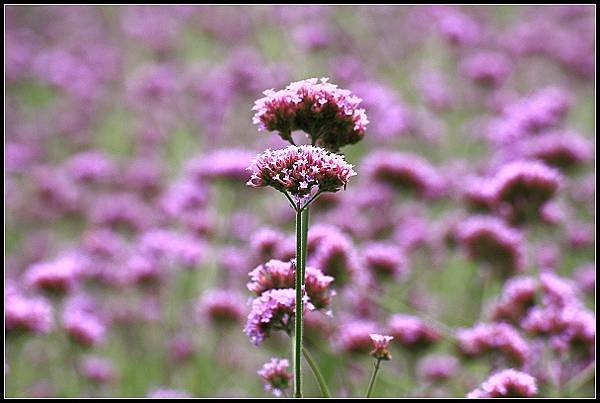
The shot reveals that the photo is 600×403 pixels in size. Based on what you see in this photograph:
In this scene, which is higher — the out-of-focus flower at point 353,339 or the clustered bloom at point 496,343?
the out-of-focus flower at point 353,339

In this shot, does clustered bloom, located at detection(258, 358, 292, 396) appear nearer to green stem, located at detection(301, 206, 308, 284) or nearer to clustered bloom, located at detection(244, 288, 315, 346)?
clustered bloom, located at detection(244, 288, 315, 346)

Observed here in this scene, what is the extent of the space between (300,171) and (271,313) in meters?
0.23

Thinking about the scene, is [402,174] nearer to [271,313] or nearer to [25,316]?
[25,316]

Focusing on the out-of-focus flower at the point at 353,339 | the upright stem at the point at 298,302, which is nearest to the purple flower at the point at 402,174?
the out-of-focus flower at the point at 353,339

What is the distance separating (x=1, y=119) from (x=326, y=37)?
2004 millimetres

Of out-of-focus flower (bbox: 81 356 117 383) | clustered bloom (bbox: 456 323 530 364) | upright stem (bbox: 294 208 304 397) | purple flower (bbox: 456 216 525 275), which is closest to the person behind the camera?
upright stem (bbox: 294 208 304 397)

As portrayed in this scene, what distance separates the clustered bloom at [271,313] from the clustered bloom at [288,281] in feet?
0.17

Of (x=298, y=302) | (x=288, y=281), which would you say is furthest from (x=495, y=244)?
(x=298, y=302)

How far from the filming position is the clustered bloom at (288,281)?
4.00ft

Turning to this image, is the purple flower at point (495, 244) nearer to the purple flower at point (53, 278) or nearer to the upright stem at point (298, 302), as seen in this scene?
the purple flower at point (53, 278)

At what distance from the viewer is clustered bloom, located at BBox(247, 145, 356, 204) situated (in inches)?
41.4

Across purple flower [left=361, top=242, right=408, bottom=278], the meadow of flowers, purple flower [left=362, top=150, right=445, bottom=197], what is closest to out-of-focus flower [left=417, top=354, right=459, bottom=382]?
the meadow of flowers

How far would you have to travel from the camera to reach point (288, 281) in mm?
1250

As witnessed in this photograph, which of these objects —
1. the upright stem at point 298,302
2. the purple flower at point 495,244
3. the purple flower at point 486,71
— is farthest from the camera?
the purple flower at point 486,71
